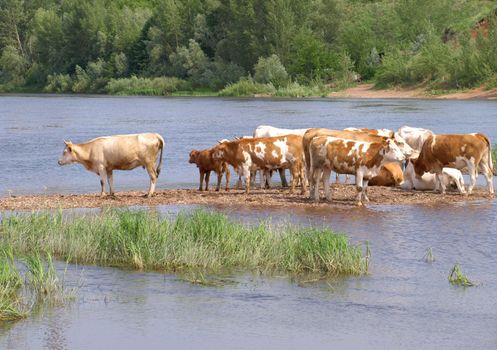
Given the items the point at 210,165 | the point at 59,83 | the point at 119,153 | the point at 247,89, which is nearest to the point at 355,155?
the point at 210,165

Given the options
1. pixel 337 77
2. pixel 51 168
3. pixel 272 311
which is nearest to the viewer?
pixel 272 311

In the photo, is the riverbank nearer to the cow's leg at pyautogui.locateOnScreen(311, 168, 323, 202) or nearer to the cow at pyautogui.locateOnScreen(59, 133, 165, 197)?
the cow's leg at pyautogui.locateOnScreen(311, 168, 323, 202)

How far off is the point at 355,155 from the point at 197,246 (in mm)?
5884

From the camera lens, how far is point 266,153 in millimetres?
21531

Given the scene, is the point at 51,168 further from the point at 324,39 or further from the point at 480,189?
the point at 324,39

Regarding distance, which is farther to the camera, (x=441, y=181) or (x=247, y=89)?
(x=247, y=89)

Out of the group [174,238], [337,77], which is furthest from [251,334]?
[337,77]

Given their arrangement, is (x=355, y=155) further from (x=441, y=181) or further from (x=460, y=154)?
(x=441, y=181)

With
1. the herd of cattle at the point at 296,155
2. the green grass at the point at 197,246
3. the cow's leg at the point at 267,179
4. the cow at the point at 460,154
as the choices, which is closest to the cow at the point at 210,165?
the herd of cattle at the point at 296,155

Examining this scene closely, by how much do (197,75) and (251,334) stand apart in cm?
9001

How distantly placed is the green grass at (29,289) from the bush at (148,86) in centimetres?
8851

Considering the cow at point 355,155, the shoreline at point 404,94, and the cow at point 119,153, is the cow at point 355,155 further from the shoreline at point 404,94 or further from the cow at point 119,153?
the shoreline at point 404,94

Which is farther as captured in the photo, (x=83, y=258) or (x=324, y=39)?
(x=324, y=39)

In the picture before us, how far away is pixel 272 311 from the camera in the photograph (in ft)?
41.0
